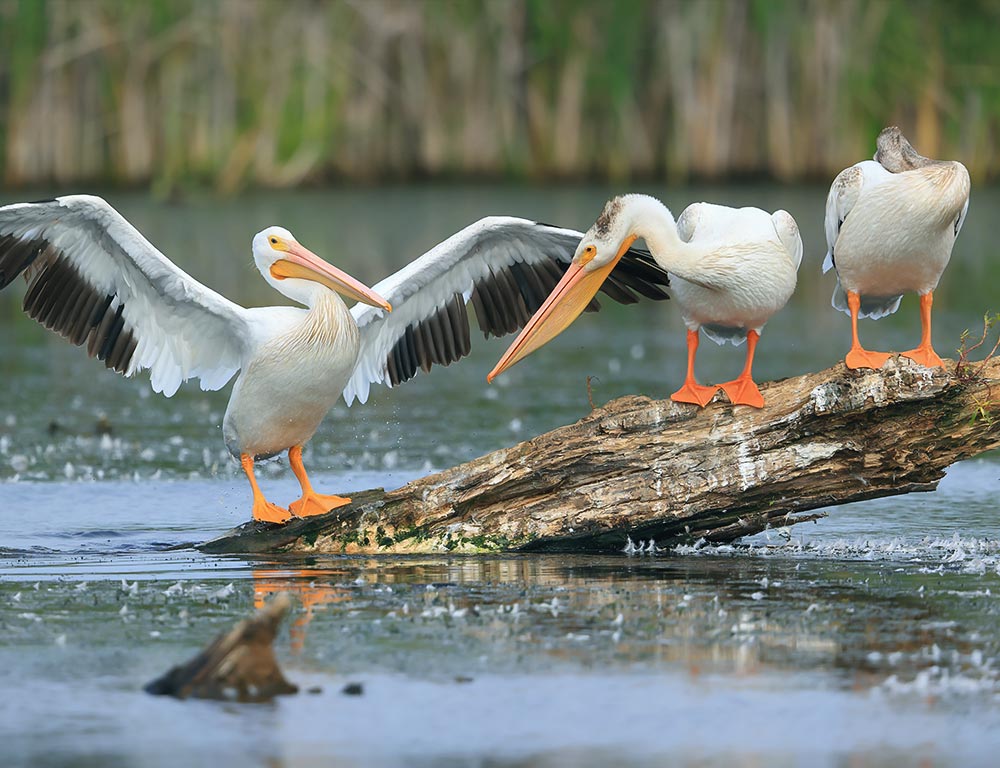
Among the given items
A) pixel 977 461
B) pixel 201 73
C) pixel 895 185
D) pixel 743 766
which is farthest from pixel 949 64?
pixel 743 766

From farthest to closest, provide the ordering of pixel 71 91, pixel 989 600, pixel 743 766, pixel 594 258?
1. pixel 71 91
2. pixel 594 258
3. pixel 989 600
4. pixel 743 766

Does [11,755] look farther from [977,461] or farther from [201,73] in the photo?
[201,73]

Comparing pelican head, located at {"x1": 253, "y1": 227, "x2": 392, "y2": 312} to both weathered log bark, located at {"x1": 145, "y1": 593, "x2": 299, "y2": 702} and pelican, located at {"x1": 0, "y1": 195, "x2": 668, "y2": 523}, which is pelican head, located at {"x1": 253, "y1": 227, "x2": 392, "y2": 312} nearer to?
pelican, located at {"x1": 0, "y1": 195, "x2": 668, "y2": 523}

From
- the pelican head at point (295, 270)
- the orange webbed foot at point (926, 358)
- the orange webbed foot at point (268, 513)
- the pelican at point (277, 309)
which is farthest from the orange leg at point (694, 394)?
the orange webbed foot at point (268, 513)

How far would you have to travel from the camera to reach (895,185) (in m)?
6.59

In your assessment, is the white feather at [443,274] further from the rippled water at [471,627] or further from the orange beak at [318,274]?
the rippled water at [471,627]

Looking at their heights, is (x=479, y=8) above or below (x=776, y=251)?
above

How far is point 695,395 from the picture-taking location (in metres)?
6.53

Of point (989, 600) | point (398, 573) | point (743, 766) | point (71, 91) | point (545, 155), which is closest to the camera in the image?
point (743, 766)

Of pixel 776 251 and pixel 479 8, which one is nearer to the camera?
pixel 776 251

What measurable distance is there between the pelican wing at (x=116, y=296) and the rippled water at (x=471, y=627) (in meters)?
0.76

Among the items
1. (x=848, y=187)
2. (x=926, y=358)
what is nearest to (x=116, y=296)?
(x=848, y=187)

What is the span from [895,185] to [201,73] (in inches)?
693

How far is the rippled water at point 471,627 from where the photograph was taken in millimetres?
4184
